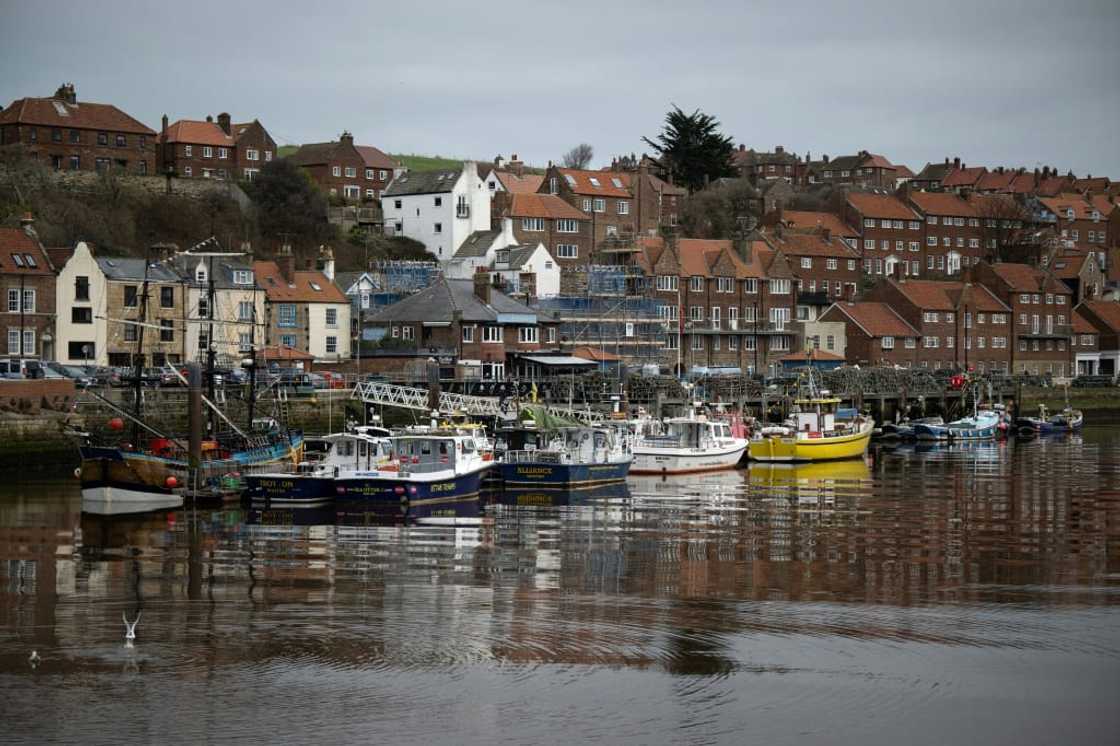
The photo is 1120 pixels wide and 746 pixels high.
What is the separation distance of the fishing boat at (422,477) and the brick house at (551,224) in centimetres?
5619

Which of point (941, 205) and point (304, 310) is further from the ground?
point (941, 205)

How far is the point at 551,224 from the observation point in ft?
365

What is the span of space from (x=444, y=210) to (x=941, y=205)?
56019 mm

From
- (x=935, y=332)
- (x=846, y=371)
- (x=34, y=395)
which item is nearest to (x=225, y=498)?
(x=34, y=395)

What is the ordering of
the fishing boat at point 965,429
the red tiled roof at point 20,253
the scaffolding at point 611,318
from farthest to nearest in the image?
1. the scaffolding at point 611,318
2. the fishing boat at point 965,429
3. the red tiled roof at point 20,253

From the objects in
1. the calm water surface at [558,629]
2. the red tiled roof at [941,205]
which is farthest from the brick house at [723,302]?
the calm water surface at [558,629]

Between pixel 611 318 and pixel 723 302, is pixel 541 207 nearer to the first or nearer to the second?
pixel 723 302

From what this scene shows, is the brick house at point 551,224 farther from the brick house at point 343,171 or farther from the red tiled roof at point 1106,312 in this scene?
the red tiled roof at point 1106,312

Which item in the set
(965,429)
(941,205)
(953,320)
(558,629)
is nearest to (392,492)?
(558,629)

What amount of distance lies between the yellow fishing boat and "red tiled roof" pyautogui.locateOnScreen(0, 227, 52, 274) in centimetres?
3450

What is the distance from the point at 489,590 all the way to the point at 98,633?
8.44 metres

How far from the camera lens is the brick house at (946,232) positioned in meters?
144

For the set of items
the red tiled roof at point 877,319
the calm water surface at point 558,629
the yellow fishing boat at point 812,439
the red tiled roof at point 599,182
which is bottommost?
the calm water surface at point 558,629

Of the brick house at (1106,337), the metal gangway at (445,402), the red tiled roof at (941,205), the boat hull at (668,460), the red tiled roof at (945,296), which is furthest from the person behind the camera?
the red tiled roof at (941,205)
